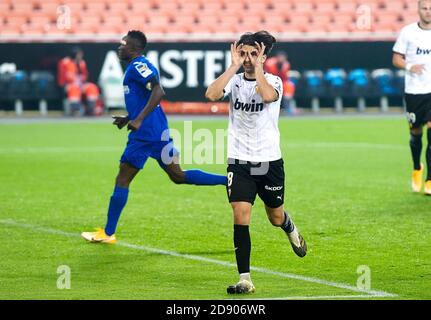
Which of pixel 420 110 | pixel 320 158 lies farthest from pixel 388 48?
pixel 420 110

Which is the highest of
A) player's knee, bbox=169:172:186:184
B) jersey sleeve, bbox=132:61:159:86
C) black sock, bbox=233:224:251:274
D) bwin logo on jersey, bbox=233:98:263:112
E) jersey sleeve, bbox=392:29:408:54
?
bwin logo on jersey, bbox=233:98:263:112

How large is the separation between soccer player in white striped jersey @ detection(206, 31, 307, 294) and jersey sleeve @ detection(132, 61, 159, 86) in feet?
7.59

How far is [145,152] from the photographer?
12031mm

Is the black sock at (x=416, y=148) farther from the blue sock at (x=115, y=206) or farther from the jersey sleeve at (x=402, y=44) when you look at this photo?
the blue sock at (x=115, y=206)

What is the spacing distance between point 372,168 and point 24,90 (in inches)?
572

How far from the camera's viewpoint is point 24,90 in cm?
3139

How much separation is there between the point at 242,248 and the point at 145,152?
9.72 ft

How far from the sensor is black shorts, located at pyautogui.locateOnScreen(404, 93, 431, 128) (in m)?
15.5

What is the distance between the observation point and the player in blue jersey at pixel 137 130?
1187cm

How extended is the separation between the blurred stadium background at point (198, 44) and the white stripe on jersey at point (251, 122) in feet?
71.5

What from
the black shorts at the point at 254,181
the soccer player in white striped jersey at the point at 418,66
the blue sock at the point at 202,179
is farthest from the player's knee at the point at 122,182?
the soccer player in white striped jersey at the point at 418,66

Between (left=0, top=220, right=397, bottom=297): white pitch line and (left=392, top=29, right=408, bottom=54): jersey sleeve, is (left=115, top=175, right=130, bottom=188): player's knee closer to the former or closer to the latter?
(left=0, top=220, right=397, bottom=297): white pitch line

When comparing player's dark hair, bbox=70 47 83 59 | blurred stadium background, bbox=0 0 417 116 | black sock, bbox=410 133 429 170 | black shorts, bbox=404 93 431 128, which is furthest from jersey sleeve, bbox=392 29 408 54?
player's dark hair, bbox=70 47 83 59
